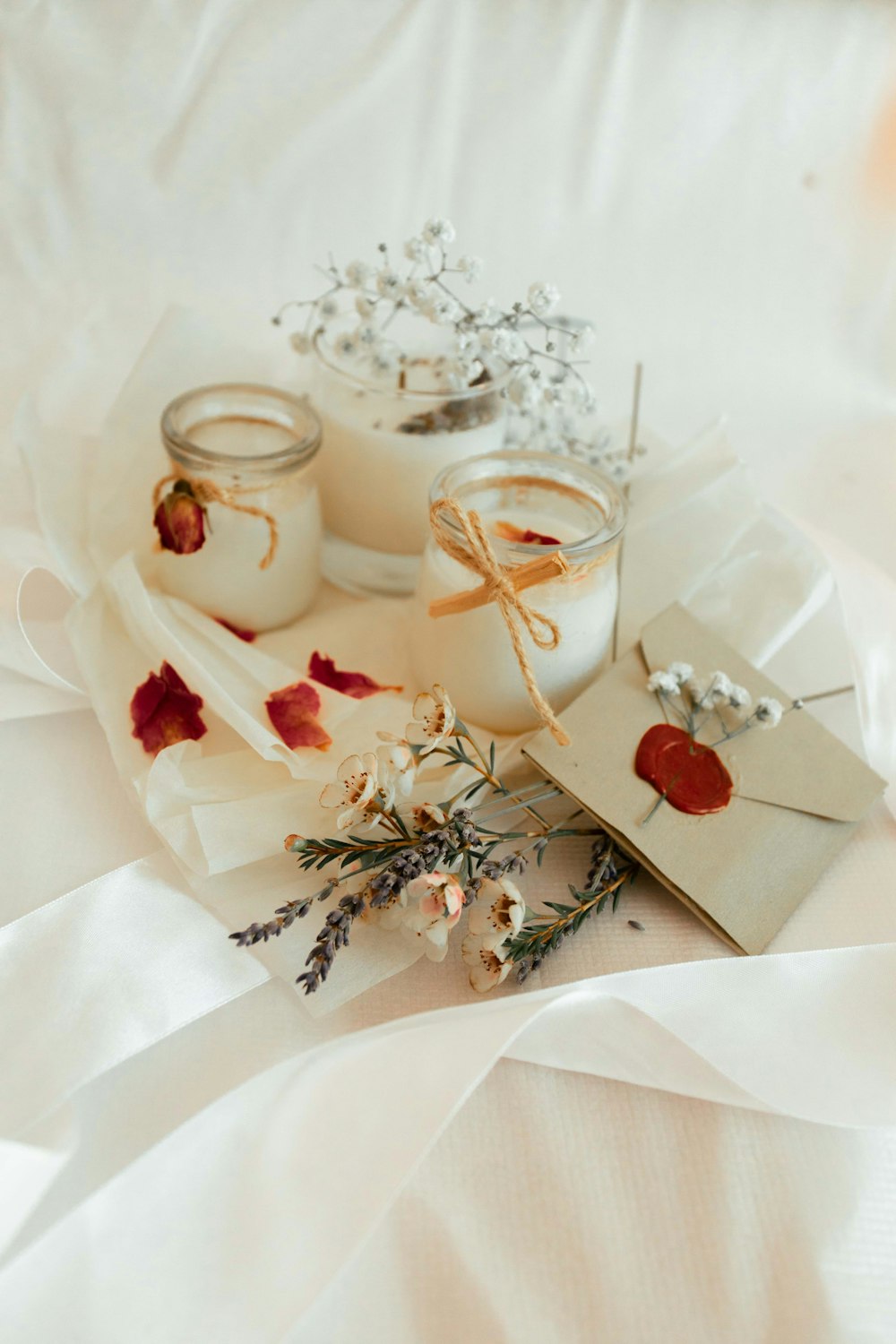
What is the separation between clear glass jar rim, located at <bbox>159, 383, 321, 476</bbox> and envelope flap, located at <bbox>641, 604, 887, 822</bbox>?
35cm

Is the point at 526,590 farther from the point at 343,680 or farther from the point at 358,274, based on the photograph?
the point at 358,274

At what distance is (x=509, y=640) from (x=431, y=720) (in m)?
0.12

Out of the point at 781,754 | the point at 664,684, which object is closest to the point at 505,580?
the point at 664,684

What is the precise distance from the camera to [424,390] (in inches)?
40.7

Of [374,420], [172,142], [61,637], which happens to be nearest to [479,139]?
[172,142]

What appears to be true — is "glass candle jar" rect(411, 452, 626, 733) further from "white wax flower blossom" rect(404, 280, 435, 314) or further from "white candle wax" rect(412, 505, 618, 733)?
"white wax flower blossom" rect(404, 280, 435, 314)

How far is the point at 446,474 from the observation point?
901 millimetres

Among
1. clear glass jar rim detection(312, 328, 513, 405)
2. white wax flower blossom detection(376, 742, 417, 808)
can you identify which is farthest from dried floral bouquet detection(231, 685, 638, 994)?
clear glass jar rim detection(312, 328, 513, 405)

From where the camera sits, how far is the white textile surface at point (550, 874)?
595 mm

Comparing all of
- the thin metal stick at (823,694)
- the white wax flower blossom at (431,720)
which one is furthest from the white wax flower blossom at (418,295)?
the thin metal stick at (823,694)

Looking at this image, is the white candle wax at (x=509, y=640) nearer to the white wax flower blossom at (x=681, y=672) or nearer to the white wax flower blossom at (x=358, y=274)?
the white wax flower blossom at (x=681, y=672)

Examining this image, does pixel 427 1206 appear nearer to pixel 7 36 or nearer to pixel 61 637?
pixel 61 637

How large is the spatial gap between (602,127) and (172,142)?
0.50 meters

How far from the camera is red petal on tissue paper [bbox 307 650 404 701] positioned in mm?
967
